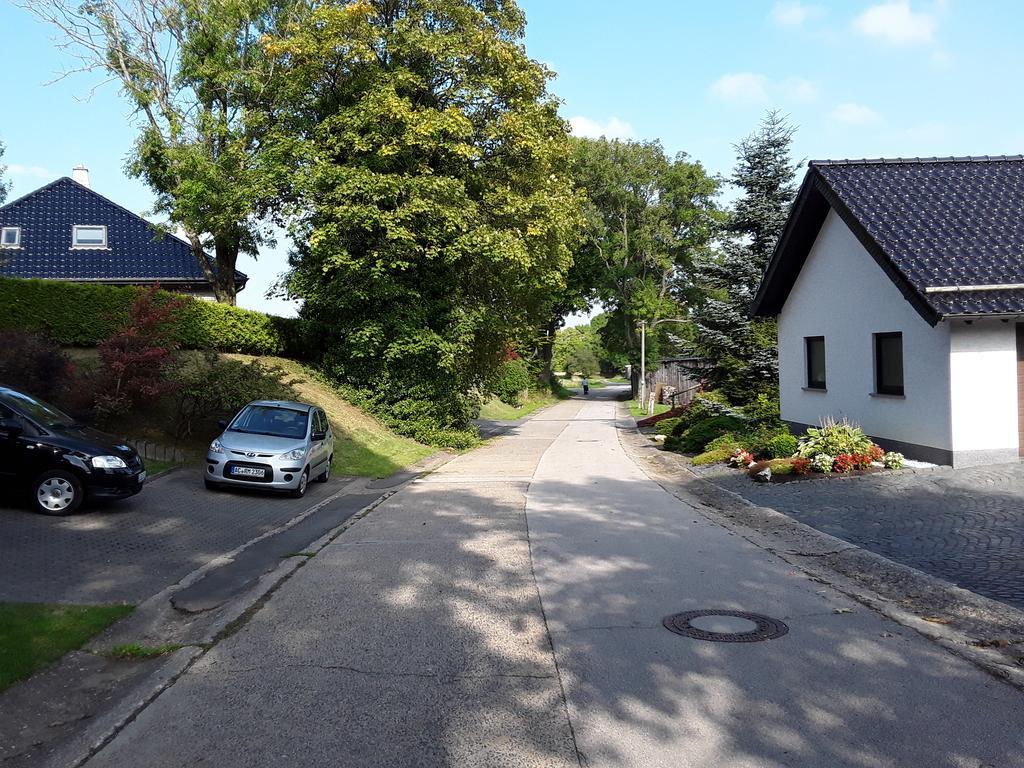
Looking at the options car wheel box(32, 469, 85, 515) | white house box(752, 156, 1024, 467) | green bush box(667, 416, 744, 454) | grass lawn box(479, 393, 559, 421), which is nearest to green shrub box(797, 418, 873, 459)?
white house box(752, 156, 1024, 467)

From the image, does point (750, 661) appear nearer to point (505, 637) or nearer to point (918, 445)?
point (505, 637)

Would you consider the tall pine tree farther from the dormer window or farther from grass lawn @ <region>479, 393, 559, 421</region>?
the dormer window

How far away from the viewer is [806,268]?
1923 centimetres

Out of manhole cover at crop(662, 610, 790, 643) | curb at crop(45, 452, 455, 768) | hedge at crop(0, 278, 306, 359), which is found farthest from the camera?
hedge at crop(0, 278, 306, 359)

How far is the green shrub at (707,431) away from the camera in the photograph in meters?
21.3

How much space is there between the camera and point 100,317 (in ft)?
62.4

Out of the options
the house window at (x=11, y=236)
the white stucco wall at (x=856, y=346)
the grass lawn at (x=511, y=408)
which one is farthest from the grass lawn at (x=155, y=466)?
the grass lawn at (x=511, y=408)

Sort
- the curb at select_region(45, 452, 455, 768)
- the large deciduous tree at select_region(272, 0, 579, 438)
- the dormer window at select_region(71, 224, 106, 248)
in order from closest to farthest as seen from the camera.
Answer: the curb at select_region(45, 452, 455, 768) < the large deciduous tree at select_region(272, 0, 579, 438) < the dormer window at select_region(71, 224, 106, 248)

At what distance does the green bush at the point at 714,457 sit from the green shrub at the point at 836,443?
3.27 metres

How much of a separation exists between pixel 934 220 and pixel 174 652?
47.5 ft

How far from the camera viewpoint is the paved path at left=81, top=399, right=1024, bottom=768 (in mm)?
4055

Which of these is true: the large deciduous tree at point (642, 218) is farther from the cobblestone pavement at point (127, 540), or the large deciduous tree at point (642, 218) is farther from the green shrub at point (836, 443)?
the cobblestone pavement at point (127, 540)

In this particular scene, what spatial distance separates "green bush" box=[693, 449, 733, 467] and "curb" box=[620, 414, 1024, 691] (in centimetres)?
383

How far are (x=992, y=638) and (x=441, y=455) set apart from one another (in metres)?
18.2
